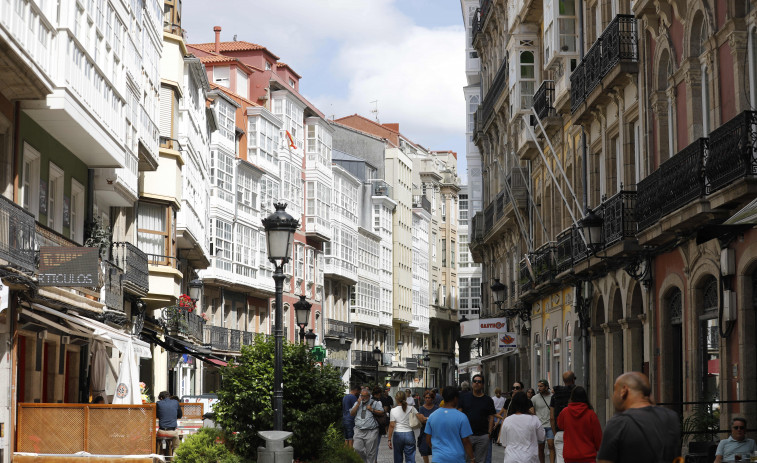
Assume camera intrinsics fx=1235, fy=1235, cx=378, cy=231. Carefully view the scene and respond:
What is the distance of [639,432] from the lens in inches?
264

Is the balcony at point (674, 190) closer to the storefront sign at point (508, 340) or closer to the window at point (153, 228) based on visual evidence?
the window at point (153, 228)

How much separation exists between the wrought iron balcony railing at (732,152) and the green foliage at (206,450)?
7728 mm

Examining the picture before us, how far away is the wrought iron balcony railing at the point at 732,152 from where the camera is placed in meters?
15.8

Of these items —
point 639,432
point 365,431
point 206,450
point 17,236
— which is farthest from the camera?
point 365,431

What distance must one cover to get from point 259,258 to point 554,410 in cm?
4414

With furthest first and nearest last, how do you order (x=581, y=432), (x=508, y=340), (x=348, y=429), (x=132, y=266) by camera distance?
(x=508, y=340) < (x=132, y=266) < (x=348, y=429) < (x=581, y=432)

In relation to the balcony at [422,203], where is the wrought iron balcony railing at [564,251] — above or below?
below

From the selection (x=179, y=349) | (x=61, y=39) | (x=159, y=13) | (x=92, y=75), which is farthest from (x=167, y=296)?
(x=61, y=39)

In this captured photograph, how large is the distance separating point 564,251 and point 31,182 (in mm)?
14279

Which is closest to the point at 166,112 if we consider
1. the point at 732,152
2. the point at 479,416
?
the point at 479,416

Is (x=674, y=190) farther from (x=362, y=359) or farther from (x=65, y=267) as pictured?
(x=362, y=359)

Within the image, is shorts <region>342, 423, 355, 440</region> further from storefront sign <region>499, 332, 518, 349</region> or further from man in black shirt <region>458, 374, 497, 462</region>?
storefront sign <region>499, 332, 518, 349</region>

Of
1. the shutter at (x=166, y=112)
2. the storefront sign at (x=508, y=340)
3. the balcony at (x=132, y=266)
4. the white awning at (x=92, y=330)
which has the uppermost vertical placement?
the shutter at (x=166, y=112)

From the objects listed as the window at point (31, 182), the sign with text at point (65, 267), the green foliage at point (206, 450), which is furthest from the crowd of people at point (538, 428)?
the window at point (31, 182)
